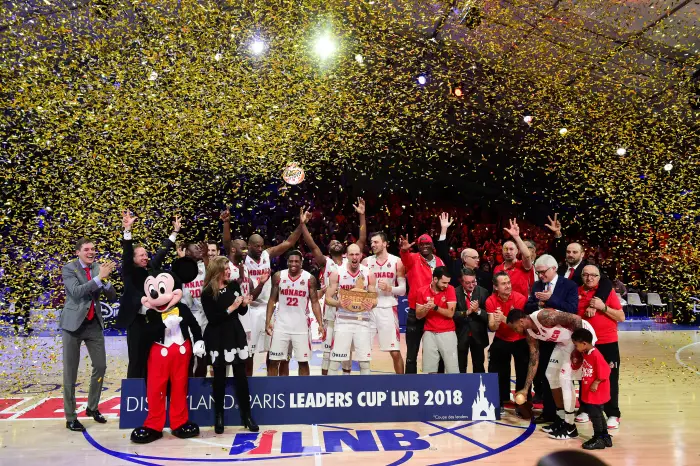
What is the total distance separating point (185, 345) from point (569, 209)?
1426 cm

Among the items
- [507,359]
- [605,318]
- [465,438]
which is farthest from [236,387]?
[605,318]

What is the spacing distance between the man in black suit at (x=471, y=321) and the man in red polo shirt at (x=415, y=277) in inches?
18.1

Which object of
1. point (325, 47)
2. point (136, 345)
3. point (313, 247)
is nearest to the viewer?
point (136, 345)

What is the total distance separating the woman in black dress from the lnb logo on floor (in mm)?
286

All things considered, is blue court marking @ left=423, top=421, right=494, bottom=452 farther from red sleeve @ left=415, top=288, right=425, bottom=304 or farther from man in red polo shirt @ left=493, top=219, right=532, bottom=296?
man in red polo shirt @ left=493, top=219, right=532, bottom=296

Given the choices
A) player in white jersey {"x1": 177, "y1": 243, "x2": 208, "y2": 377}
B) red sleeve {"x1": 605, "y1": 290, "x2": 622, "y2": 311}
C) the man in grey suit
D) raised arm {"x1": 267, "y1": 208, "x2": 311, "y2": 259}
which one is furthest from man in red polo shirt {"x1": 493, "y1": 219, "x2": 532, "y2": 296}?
the man in grey suit

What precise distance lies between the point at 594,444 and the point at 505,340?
150 cm

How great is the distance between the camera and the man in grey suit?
5.96 metres

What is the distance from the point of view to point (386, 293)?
7164 millimetres

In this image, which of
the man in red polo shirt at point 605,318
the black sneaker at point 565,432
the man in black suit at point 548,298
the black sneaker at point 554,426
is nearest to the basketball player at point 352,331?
the man in black suit at point 548,298

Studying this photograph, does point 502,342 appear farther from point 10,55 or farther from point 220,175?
point 220,175

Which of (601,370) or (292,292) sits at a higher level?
(292,292)

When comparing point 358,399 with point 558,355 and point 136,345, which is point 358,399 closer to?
point 558,355

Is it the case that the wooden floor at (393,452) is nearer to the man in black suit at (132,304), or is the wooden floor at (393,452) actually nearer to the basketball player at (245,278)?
the man in black suit at (132,304)
